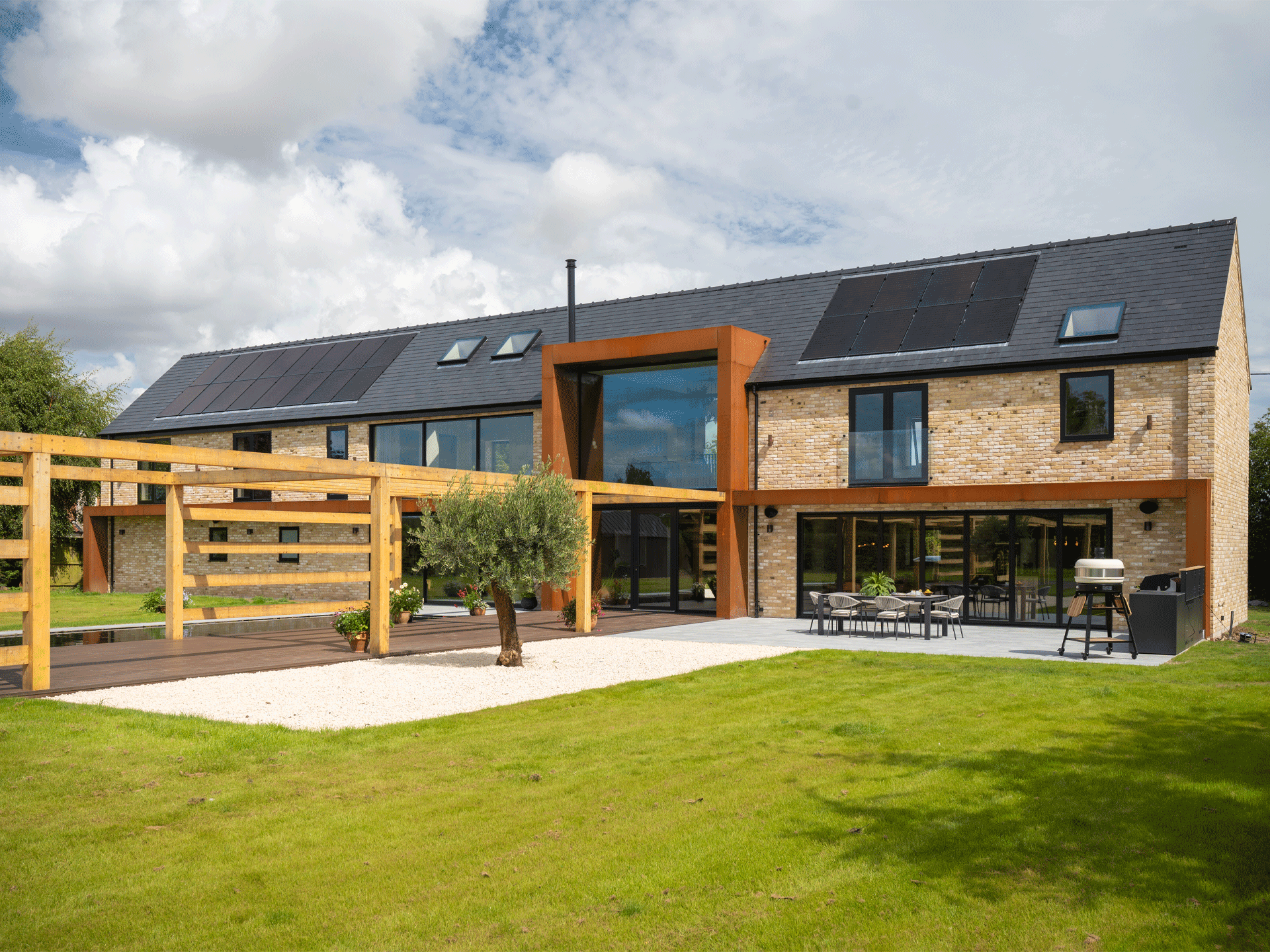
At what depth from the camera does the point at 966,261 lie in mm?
20891

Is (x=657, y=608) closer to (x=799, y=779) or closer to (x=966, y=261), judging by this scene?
(x=966, y=261)

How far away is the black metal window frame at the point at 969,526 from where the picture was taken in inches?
678

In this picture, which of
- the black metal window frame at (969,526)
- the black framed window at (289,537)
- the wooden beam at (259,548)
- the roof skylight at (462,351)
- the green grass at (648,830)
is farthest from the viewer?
the black framed window at (289,537)

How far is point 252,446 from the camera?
27078 millimetres

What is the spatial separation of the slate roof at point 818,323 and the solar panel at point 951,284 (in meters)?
0.45

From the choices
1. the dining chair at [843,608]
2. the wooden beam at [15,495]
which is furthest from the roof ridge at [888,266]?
the wooden beam at [15,495]

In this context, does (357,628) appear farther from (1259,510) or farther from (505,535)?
(1259,510)

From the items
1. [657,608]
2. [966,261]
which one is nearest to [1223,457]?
[966,261]

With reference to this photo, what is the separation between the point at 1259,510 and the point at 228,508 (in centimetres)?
2833

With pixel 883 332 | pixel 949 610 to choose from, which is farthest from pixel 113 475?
pixel 883 332

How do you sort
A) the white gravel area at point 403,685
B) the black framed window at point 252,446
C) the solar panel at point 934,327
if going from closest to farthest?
the white gravel area at point 403,685 → the solar panel at point 934,327 → the black framed window at point 252,446

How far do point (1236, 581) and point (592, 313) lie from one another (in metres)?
15.2

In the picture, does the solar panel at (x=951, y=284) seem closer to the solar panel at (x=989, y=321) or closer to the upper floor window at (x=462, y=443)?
the solar panel at (x=989, y=321)

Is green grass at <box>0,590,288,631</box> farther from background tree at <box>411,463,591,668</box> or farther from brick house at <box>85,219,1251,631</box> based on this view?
background tree at <box>411,463,591,668</box>
